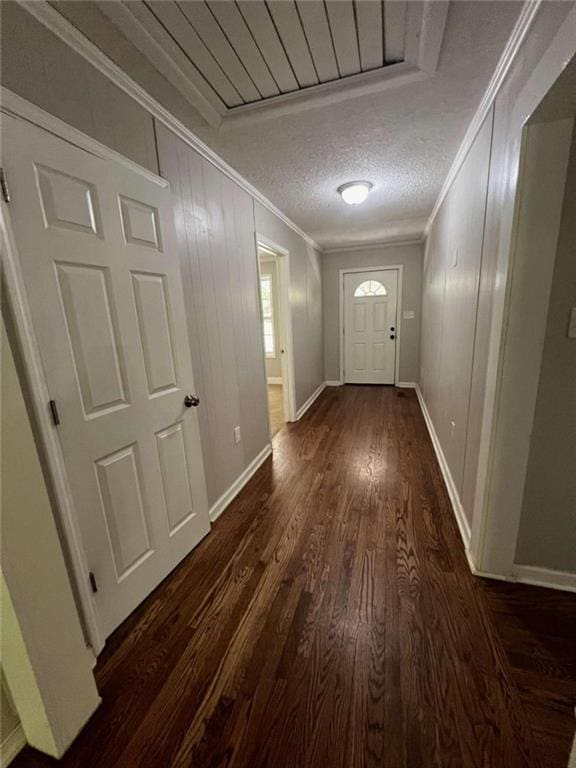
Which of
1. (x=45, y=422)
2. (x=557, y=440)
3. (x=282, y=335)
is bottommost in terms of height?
(x=557, y=440)

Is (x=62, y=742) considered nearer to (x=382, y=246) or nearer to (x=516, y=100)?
(x=516, y=100)

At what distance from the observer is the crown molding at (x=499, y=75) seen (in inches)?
41.4

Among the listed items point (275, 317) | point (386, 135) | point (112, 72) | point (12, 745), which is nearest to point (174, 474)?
point (12, 745)

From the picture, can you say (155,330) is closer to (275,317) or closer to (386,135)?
(386,135)

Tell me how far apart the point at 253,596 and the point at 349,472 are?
4.32ft

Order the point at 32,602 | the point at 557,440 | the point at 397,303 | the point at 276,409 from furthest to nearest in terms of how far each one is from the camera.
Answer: the point at 397,303 < the point at 276,409 < the point at 557,440 < the point at 32,602

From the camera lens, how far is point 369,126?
68.5 inches

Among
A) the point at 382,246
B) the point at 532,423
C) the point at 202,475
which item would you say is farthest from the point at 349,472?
the point at 382,246

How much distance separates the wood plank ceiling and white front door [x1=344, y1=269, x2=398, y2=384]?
380 cm

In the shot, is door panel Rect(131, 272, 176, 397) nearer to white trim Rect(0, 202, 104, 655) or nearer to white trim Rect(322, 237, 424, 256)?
white trim Rect(0, 202, 104, 655)

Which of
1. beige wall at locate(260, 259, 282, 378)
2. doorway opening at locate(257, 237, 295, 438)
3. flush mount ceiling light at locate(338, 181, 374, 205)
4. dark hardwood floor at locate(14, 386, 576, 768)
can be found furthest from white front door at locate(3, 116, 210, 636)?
beige wall at locate(260, 259, 282, 378)

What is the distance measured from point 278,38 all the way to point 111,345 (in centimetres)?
137

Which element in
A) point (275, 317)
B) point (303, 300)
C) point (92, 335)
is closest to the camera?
point (92, 335)

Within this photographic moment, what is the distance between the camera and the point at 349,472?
2549 mm
